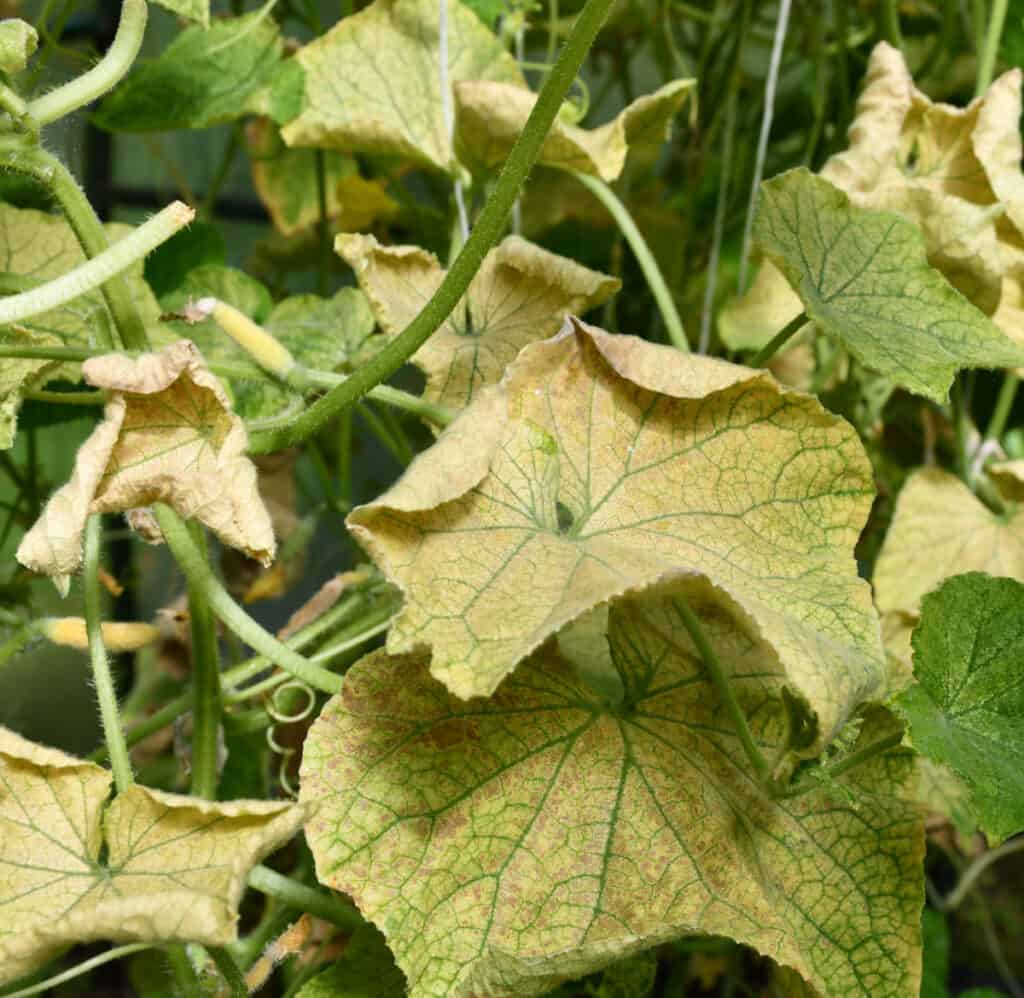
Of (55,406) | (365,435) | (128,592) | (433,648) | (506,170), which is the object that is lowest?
(128,592)

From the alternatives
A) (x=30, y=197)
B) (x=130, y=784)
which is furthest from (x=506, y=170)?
(x=30, y=197)

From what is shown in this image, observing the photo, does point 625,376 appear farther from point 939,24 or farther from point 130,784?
point 939,24

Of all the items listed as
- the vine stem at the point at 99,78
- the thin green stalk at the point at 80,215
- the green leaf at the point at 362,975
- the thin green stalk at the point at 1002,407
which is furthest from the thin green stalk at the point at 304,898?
the thin green stalk at the point at 1002,407

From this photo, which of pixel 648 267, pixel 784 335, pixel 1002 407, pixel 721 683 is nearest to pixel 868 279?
pixel 784 335

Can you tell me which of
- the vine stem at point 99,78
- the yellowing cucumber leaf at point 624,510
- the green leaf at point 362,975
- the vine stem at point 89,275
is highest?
the vine stem at point 99,78

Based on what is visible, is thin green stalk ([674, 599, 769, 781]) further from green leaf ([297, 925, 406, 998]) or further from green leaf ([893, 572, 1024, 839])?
green leaf ([297, 925, 406, 998])

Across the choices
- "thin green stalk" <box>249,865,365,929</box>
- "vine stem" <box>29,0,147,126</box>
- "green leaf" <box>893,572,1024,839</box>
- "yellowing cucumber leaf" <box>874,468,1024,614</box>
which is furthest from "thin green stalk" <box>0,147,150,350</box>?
"yellowing cucumber leaf" <box>874,468,1024,614</box>

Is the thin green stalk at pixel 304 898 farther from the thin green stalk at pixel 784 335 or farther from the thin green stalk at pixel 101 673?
the thin green stalk at pixel 784 335
